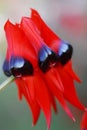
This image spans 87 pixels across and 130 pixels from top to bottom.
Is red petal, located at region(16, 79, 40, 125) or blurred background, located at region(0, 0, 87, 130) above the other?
red petal, located at region(16, 79, 40, 125)

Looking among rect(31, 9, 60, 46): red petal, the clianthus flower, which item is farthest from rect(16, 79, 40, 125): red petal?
rect(31, 9, 60, 46): red petal

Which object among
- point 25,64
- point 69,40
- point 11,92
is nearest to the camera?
point 25,64

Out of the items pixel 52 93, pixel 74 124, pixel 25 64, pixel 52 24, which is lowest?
pixel 74 124

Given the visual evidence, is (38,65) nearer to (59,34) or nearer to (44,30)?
(44,30)

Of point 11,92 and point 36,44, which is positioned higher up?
point 36,44

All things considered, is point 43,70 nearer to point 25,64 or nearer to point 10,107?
point 25,64

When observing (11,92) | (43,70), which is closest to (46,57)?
(43,70)

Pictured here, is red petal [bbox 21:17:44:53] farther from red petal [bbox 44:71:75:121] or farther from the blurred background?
the blurred background

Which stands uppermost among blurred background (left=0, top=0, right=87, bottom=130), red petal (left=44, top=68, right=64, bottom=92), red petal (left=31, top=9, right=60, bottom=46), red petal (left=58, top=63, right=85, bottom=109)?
red petal (left=31, top=9, right=60, bottom=46)
